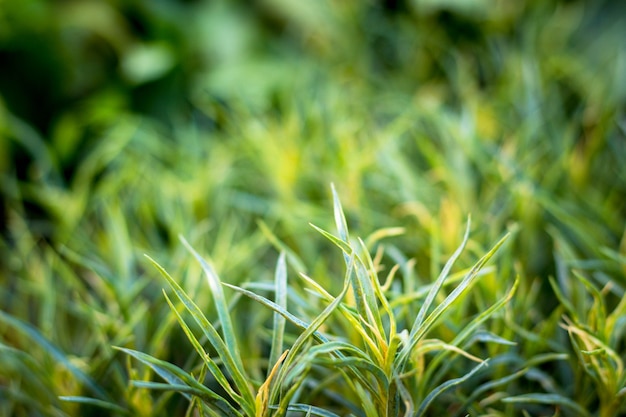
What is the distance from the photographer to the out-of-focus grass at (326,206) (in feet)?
2.13

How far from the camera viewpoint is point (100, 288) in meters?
0.90

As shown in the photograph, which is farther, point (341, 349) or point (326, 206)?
point (326, 206)

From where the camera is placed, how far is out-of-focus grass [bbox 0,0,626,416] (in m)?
0.65

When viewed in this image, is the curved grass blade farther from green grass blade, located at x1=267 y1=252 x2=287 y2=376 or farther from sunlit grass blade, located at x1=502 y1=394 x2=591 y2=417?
sunlit grass blade, located at x1=502 y1=394 x2=591 y2=417

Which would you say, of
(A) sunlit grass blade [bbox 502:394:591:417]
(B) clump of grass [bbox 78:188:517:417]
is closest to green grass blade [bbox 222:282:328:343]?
(B) clump of grass [bbox 78:188:517:417]

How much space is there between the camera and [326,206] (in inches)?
39.2

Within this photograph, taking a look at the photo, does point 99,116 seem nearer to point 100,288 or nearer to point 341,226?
point 100,288

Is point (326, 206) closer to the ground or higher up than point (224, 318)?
closer to the ground

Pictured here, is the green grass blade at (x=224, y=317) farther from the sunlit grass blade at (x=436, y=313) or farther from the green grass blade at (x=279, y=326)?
the sunlit grass blade at (x=436, y=313)

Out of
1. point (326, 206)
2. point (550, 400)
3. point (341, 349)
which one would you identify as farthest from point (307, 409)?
point (326, 206)

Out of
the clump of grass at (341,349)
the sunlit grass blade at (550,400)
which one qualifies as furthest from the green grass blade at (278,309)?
the sunlit grass blade at (550,400)

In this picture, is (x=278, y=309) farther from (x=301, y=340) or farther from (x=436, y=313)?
(x=436, y=313)

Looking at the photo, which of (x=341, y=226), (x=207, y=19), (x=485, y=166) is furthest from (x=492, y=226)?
(x=207, y=19)

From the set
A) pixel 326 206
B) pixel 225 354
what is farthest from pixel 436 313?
pixel 326 206
